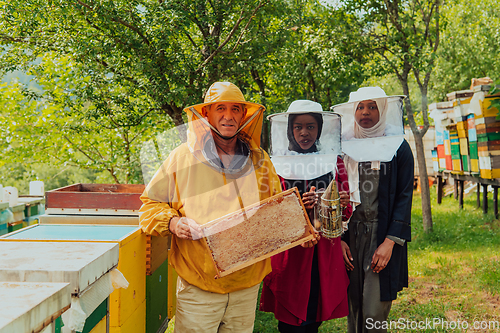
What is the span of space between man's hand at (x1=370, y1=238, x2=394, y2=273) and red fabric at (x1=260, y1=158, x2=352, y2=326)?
23cm

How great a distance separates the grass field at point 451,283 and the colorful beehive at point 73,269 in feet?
7.80

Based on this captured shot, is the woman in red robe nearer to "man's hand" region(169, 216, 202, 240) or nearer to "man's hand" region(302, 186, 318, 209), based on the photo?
"man's hand" region(302, 186, 318, 209)

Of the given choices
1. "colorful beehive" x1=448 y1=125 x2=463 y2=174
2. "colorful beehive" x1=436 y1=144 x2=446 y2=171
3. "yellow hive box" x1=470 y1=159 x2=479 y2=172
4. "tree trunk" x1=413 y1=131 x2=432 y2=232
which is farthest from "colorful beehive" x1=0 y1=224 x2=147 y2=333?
"colorful beehive" x1=436 y1=144 x2=446 y2=171

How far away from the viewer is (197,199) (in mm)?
1936

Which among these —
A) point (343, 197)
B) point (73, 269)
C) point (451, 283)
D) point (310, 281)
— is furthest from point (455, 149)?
point (73, 269)

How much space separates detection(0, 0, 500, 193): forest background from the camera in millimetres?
4062

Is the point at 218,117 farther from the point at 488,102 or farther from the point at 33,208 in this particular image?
the point at 488,102

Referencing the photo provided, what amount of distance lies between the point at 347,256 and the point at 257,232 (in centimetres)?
95

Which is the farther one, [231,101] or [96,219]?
[96,219]

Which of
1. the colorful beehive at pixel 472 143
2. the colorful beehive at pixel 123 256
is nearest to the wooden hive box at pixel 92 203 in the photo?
the colorful beehive at pixel 123 256

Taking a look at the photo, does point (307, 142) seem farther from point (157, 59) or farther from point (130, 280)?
point (157, 59)

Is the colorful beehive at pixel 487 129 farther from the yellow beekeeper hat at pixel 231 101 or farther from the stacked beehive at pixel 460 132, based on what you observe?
the yellow beekeeper hat at pixel 231 101

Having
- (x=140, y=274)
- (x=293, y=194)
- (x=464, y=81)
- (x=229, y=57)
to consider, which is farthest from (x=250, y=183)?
(x=464, y=81)

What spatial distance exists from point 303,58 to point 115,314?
554 centimetres
